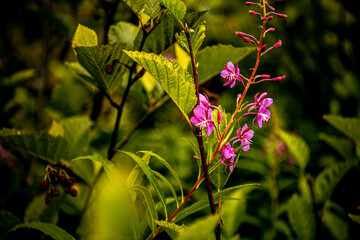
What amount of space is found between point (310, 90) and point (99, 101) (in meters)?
1.03

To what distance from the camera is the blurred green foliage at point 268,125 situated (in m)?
0.79

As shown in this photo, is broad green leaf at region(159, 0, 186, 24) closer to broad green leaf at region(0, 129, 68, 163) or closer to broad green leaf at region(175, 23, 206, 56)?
broad green leaf at region(175, 23, 206, 56)

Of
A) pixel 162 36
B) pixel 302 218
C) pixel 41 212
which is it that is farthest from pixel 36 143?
pixel 302 218

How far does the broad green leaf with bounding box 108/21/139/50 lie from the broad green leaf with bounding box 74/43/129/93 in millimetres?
114

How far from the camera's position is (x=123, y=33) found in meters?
0.67

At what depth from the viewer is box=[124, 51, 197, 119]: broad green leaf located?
40 cm

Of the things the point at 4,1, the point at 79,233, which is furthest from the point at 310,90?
the point at 4,1

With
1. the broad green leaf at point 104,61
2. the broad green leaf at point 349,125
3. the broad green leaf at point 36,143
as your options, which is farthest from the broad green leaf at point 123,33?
the broad green leaf at point 349,125

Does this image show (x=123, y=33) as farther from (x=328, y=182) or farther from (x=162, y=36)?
(x=328, y=182)

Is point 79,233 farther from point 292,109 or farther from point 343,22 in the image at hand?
point 343,22

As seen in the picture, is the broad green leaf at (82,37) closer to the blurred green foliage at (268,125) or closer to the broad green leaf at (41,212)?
the blurred green foliage at (268,125)

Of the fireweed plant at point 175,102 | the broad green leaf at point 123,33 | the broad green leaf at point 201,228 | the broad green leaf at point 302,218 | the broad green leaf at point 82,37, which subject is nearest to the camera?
the broad green leaf at point 201,228

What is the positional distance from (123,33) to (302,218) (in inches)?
24.2

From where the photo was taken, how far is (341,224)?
34.2 inches
